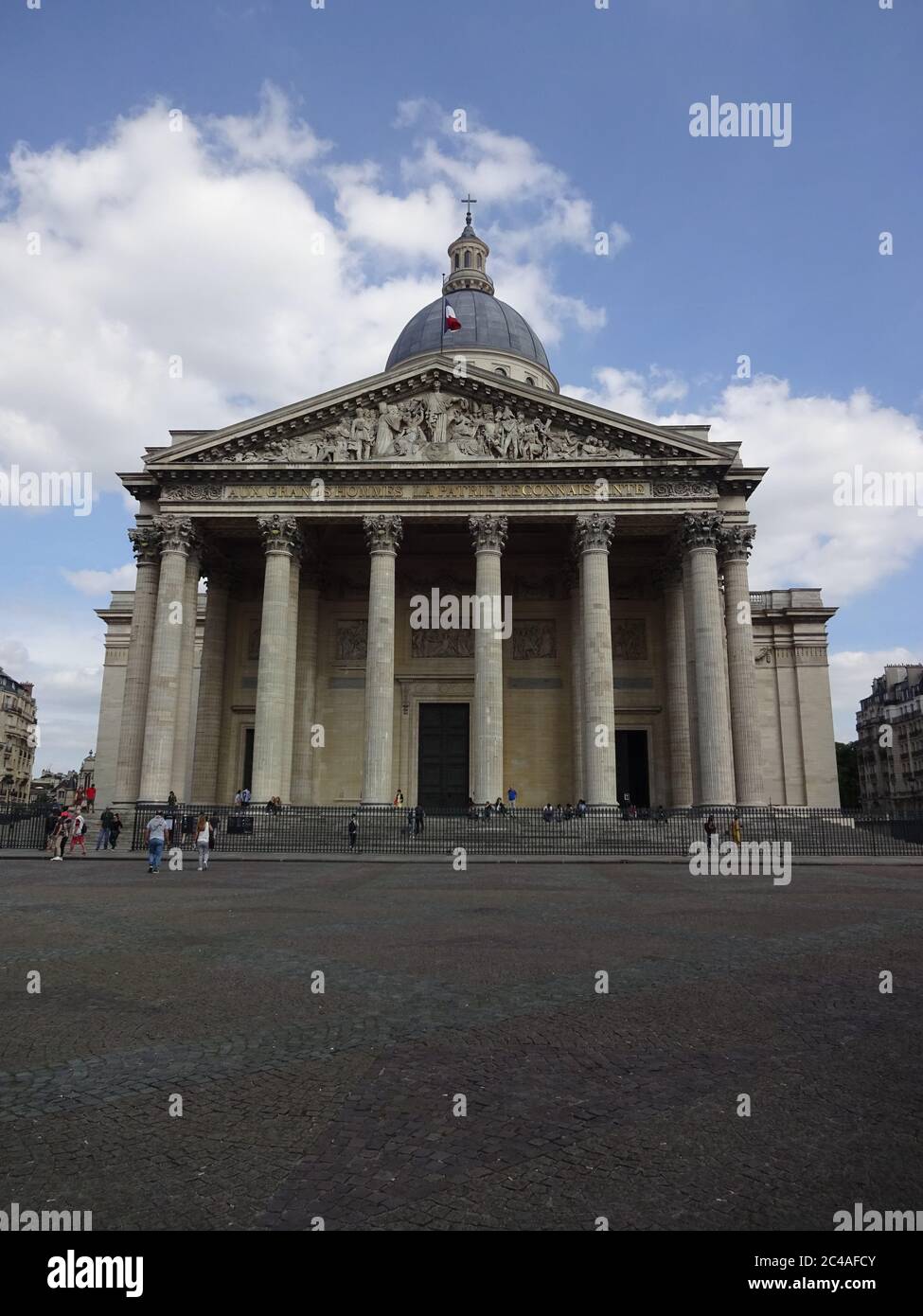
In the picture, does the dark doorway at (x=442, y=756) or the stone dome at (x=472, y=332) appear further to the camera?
the stone dome at (x=472, y=332)

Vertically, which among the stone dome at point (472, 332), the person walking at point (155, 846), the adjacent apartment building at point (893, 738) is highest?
the stone dome at point (472, 332)

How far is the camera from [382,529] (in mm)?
33688

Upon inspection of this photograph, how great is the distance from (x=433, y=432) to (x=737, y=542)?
13437 mm

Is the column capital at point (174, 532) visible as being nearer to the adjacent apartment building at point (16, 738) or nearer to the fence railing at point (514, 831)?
the fence railing at point (514, 831)

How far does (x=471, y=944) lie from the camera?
31.4 feet

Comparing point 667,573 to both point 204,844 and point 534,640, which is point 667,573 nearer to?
point 534,640

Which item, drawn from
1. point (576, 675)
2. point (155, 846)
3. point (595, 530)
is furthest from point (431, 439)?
point (155, 846)

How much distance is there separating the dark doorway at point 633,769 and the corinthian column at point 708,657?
20.6 feet

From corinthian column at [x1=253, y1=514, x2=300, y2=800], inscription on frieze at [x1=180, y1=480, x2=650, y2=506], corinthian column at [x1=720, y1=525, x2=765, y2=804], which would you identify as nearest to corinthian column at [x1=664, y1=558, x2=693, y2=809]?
corinthian column at [x1=720, y1=525, x2=765, y2=804]

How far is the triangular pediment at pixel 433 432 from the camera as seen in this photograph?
110 feet

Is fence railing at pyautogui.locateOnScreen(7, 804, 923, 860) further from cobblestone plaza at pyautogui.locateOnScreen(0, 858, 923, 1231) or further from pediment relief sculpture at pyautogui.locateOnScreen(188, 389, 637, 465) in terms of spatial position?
cobblestone plaza at pyautogui.locateOnScreen(0, 858, 923, 1231)

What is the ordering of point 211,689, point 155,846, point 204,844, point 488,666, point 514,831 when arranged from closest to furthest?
point 155,846 < point 204,844 < point 514,831 < point 488,666 < point 211,689

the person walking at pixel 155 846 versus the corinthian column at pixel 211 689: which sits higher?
the corinthian column at pixel 211 689

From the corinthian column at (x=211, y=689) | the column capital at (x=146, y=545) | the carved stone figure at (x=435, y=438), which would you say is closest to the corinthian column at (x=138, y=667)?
the column capital at (x=146, y=545)
